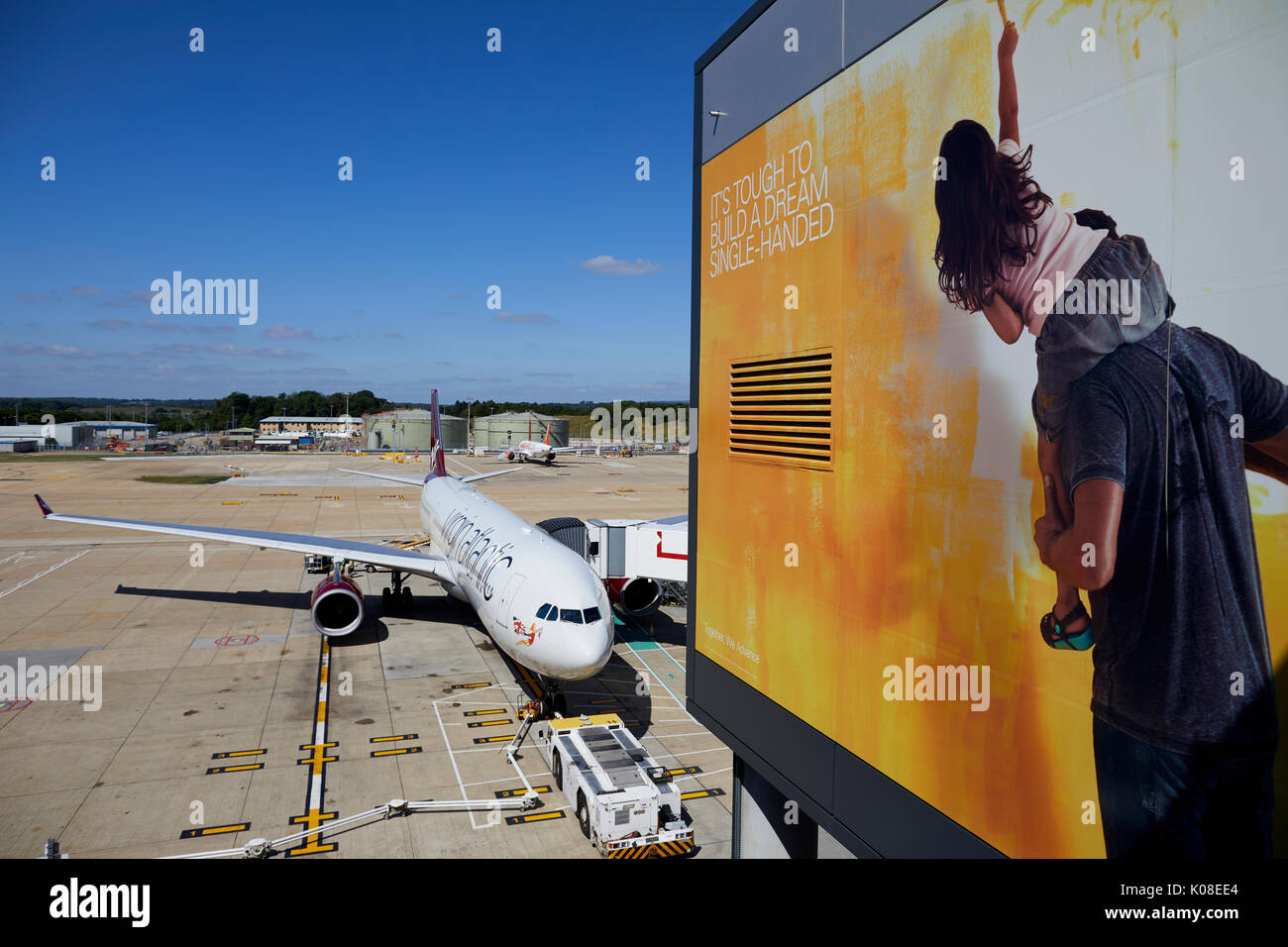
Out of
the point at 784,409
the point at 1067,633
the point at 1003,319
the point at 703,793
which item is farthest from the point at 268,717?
the point at 1003,319

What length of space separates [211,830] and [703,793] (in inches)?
465

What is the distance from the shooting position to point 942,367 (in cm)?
810

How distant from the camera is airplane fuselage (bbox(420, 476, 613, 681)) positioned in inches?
841

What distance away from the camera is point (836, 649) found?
10.0m

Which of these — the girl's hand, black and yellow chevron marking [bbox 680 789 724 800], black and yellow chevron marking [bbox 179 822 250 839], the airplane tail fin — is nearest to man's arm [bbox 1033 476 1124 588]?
the girl's hand

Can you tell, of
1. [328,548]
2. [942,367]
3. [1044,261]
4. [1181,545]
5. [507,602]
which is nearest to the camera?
[1181,545]

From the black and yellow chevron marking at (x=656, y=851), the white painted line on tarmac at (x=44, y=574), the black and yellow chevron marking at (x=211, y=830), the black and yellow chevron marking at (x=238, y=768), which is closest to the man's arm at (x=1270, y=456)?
the black and yellow chevron marking at (x=656, y=851)

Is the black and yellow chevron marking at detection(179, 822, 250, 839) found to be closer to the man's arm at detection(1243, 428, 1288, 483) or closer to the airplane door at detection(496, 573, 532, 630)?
the airplane door at detection(496, 573, 532, 630)

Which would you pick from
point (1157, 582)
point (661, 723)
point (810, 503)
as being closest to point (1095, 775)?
point (1157, 582)

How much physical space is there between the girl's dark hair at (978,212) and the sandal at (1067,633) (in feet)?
10.3

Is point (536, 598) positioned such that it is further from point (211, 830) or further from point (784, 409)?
point (784, 409)

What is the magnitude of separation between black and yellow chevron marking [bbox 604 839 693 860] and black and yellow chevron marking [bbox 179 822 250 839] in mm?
8574

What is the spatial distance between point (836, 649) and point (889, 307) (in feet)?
14.7
